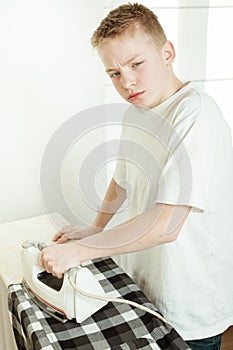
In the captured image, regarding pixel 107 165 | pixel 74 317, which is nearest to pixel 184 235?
pixel 74 317

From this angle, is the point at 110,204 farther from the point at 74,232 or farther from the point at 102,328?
the point at 102,328

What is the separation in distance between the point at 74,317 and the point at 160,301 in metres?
0.22

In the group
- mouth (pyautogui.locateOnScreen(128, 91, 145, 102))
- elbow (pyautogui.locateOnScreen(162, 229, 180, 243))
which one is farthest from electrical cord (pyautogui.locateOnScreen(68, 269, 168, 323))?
mouth (pyautogui.locateOnScreen(128, 91, 145, 102))

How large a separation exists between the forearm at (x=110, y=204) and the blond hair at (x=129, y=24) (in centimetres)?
42

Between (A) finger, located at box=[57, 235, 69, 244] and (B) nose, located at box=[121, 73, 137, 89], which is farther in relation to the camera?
(A) finger, located at box=[57, 235, 69, 244]

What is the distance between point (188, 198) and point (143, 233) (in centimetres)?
12

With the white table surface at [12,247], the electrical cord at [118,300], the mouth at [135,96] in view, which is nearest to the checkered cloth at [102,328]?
the electrical cord at [118,300]

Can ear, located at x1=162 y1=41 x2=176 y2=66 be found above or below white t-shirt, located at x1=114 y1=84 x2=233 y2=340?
above

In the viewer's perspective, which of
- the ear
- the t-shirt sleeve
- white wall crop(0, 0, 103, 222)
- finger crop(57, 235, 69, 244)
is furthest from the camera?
white wall crop(0, 0, 103, 222)

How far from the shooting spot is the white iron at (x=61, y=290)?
1044 mm

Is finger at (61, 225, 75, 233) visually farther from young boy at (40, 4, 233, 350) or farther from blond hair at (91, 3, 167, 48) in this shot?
blond hair at (91, 3, 167, 48)

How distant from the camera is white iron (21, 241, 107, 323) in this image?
1044 mm

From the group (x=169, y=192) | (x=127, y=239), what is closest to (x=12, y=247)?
(x=127, y=239)

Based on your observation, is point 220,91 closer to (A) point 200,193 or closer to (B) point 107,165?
(B) point 107,165
